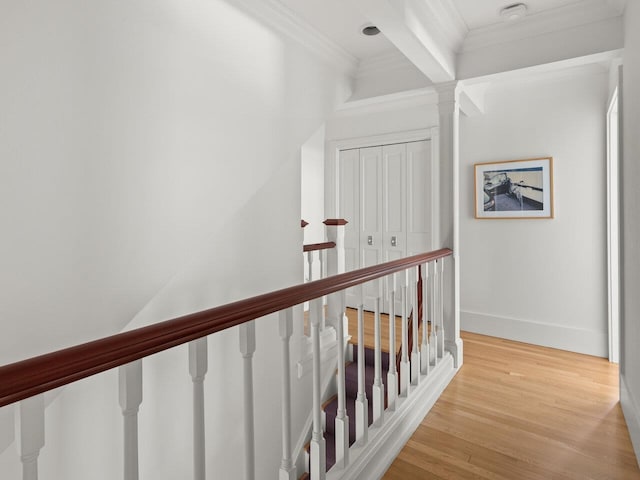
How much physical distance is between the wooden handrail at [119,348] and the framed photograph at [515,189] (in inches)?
116

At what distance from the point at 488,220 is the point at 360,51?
1.98 metres

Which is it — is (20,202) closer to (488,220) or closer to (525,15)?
(525,15)

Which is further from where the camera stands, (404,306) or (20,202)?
(404,306)

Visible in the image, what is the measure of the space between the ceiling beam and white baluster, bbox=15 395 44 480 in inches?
75.3

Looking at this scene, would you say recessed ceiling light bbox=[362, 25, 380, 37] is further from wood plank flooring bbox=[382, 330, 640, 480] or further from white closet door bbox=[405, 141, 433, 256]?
wood plank flooring bbox=[382, 330, 640, 480]

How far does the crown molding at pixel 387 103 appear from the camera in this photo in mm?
3424

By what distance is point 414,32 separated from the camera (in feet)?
7.06

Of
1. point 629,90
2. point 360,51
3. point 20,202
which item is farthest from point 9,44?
point 629,90

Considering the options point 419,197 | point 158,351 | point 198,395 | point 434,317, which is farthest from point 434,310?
point 158,351

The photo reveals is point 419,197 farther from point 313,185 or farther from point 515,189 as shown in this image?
point 313,185

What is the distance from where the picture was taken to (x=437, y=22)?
7.91ft

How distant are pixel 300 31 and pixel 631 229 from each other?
2408mm

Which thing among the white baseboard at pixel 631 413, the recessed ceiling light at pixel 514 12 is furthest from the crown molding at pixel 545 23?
the white baseboard at pixel 631 413

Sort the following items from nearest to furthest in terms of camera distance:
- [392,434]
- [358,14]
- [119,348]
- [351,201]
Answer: [119,348] < [392,434] < [358,14] < [351,201]
